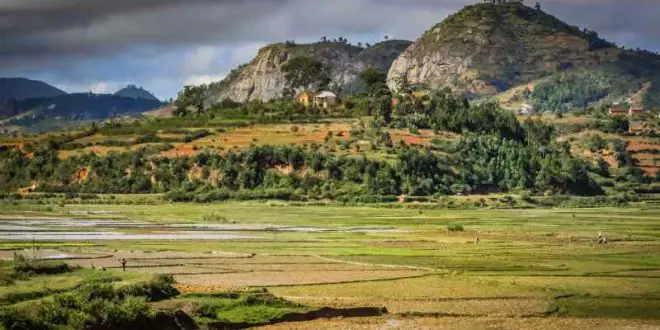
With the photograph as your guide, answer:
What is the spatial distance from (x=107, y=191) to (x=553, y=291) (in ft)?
303

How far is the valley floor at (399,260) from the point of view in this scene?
33250 millimetres

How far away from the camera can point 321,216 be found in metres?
87.2

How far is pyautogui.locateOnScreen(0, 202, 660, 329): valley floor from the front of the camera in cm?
3325

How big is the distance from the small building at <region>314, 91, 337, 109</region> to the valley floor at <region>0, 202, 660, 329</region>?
84.5 metres

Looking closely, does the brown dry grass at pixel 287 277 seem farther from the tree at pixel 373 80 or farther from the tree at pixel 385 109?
the tree at pixel 373 80

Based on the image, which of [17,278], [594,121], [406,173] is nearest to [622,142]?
[594,121]

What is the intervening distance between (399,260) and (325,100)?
124496mm

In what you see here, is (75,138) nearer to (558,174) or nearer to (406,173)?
(406,173)

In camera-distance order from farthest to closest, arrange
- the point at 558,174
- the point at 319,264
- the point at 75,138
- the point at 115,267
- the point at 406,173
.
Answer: the point at 75,138
the point at 558,174
the point at 406,173
the point at 319,264
the point at 115,267

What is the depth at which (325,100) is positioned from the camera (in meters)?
172

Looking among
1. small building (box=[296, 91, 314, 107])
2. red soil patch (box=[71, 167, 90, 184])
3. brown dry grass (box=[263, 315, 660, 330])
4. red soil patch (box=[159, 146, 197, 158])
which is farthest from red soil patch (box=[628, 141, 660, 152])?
brown dry grass (box=[263, 315, 660, 330])

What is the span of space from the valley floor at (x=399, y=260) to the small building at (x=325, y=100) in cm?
8449

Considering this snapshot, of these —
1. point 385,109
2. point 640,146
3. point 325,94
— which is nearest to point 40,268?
point 385,109

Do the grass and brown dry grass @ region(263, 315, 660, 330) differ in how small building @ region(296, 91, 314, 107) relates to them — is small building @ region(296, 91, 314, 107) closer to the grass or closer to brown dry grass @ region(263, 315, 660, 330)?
the grass
